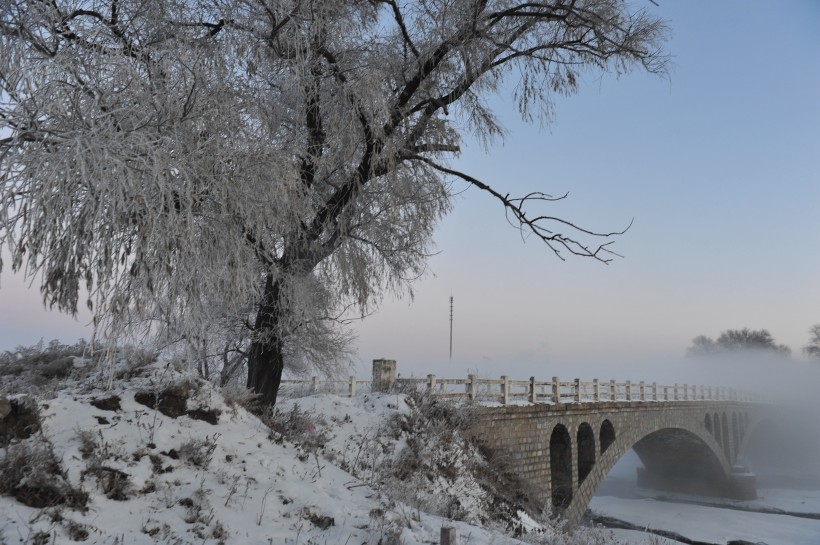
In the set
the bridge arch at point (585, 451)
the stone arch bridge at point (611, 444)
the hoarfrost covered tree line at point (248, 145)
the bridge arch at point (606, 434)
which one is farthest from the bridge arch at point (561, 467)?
the hoarfrost covered tree line at point (248, 145)

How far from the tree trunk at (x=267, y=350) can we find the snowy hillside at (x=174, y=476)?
116 centimetres

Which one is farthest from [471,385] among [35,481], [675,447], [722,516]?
[675,447]

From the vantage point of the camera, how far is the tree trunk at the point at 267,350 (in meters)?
9.69

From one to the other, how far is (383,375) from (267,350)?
527 cm

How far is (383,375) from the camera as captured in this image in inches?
582

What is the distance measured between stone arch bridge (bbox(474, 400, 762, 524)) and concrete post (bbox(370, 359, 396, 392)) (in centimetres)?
253

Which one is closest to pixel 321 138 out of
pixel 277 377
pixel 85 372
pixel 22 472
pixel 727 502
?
pixel 277 377

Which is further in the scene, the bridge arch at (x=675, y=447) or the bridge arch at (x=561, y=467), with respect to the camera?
the bridge arch at (x=675, y=447)

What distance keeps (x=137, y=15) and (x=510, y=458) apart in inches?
528

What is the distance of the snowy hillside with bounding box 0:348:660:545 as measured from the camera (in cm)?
458

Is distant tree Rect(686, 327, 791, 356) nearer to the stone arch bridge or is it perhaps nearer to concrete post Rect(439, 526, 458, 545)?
the stone arch bridge

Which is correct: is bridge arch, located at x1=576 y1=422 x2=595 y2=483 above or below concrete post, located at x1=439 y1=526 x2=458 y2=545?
below

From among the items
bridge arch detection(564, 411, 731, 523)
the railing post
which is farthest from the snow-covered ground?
bridge arch detection(564, 411, 731, 523)

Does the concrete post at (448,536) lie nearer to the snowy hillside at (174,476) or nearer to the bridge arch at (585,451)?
the snowy hillside at (174,476)
